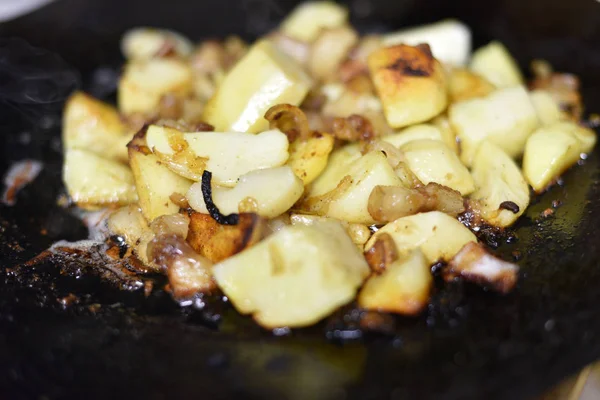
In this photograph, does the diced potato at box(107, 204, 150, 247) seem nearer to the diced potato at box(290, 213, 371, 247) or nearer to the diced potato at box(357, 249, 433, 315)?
the diced potato at box(290, 213, 371, 247)

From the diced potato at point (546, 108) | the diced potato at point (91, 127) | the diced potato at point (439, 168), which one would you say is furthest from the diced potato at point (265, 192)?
the diced potato at point (546, 108)

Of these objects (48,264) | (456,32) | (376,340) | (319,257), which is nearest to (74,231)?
(48,264)

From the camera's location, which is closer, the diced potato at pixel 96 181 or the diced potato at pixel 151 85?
the diced potato at pixel 96 181

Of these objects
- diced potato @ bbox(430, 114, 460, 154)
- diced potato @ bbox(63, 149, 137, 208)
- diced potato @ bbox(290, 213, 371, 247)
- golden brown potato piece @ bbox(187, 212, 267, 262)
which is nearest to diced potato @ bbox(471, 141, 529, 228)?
diced potato @ bbox(430, 114, 460, 154)

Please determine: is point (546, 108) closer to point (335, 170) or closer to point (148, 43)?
point (335, 170)

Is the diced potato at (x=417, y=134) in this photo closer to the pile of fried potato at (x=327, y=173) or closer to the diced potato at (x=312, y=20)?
the pile of fried potato at (x=327, y=173)
